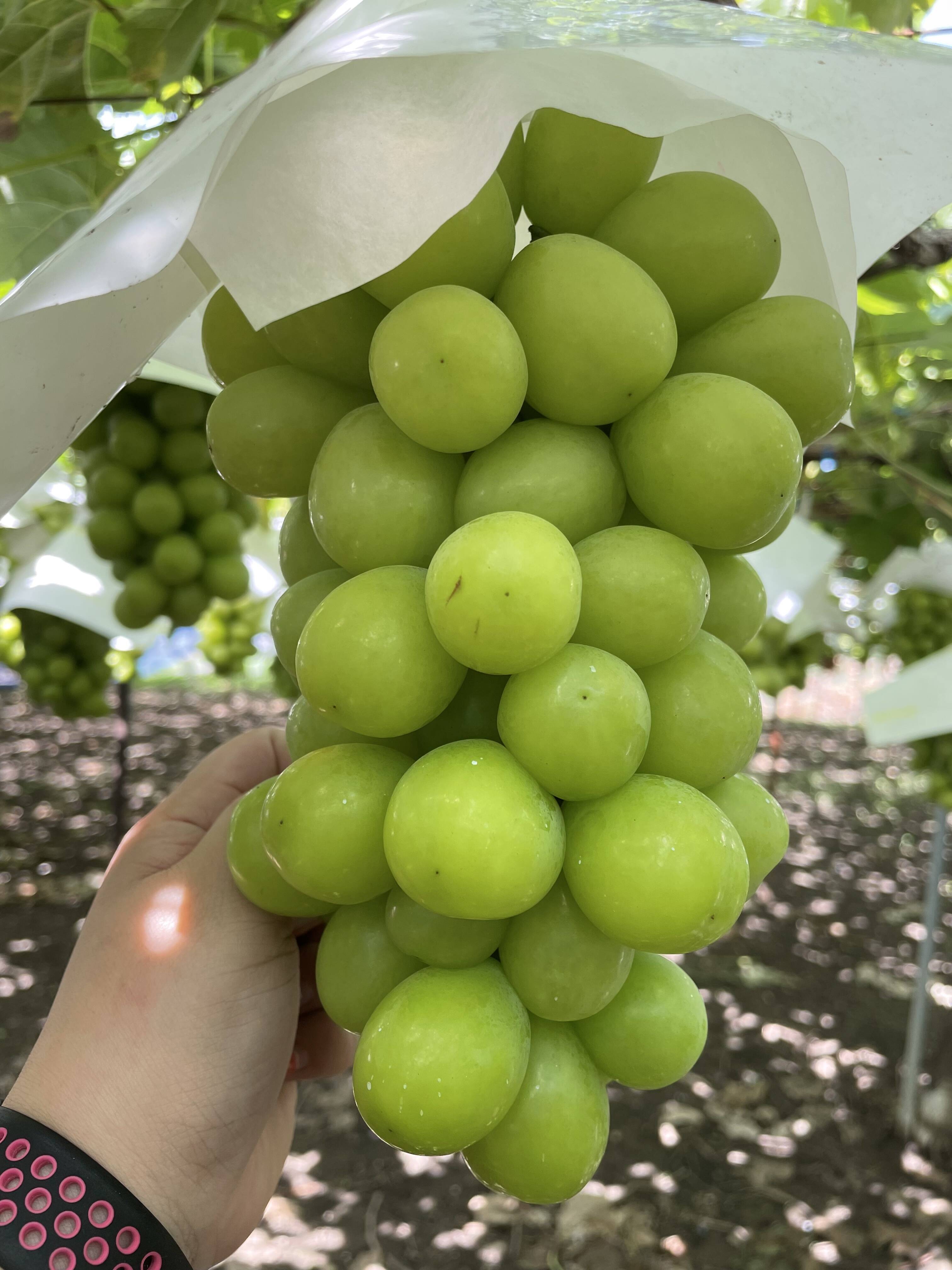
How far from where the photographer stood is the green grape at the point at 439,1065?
481 millimetres

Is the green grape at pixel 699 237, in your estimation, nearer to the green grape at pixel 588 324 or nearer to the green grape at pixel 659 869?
the green grape at pixel 588 324

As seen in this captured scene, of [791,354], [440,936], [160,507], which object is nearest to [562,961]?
[440,936]

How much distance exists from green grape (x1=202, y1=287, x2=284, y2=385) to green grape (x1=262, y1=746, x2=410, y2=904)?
307 millimetres

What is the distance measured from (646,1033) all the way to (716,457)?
37cm

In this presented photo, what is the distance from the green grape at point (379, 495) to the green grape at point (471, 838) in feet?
0.48

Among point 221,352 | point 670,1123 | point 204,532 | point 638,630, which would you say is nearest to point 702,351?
point 638,630

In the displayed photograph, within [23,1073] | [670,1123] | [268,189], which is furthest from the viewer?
[670,1123]

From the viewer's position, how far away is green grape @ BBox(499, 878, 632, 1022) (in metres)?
0.53

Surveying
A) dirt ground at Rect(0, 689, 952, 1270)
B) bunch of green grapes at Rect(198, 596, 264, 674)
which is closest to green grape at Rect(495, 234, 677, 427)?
dirt ground at Rect(0, 689, 952, 1270)

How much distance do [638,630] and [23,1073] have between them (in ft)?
2.14

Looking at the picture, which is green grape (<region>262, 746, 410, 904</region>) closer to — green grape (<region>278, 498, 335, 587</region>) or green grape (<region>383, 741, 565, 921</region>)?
green grape (<region>383, 741, 565, 921</region>)

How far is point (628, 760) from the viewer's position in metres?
0.50

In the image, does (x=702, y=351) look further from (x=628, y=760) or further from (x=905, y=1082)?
(x=905, y=1082)

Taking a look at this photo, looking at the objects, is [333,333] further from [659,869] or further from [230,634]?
[230,634]
